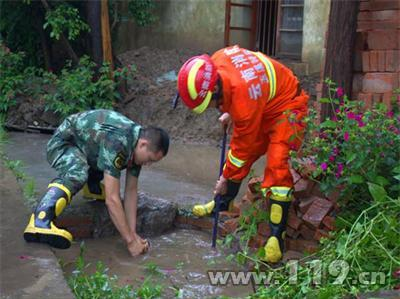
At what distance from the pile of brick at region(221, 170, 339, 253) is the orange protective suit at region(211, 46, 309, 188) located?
191 mm

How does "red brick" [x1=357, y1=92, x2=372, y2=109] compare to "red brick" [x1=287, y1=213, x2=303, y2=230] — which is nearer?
"red brick" [x1=287, y1=213, x2=303, y2=230]

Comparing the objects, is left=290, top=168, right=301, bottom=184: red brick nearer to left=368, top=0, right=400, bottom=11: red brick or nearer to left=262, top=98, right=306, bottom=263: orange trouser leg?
left=262, top=98, right=306, bottom=263: orange trouser leg

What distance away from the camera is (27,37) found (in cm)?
911

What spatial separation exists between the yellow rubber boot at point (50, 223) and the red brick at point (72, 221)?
0.47 m

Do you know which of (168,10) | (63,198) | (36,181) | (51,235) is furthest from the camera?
(168,10)

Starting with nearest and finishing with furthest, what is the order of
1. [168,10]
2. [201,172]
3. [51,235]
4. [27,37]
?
[51,235], [201,172], [27,37], [168,10]

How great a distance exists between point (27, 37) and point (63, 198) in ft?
19.6

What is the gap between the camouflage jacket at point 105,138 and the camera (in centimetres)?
383

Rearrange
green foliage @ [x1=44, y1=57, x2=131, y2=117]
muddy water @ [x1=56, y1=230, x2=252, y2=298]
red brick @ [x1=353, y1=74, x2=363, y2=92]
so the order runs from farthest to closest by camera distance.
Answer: green foliage @ [x1=44, y1=57, x2=131, y2=117]
red brick @ [x1=353, y1=74, x2=363, y2=92]
muddy water @ [x1=56, y1=230, x2=252, y2=298]

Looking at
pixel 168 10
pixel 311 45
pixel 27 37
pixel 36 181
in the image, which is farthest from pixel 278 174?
pixel 168 10

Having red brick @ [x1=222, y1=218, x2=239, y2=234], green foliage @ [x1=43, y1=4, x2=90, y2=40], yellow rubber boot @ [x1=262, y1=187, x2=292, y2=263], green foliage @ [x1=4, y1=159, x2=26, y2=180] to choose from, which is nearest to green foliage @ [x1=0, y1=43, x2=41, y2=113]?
green foliage @ [x1=43, y1=4, x2=90, y2=40]

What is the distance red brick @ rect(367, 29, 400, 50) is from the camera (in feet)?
15.3

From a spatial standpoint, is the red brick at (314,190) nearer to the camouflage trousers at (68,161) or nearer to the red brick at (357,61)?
the red brick at (357,61)

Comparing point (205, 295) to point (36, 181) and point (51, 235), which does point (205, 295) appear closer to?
point (51, 235)
